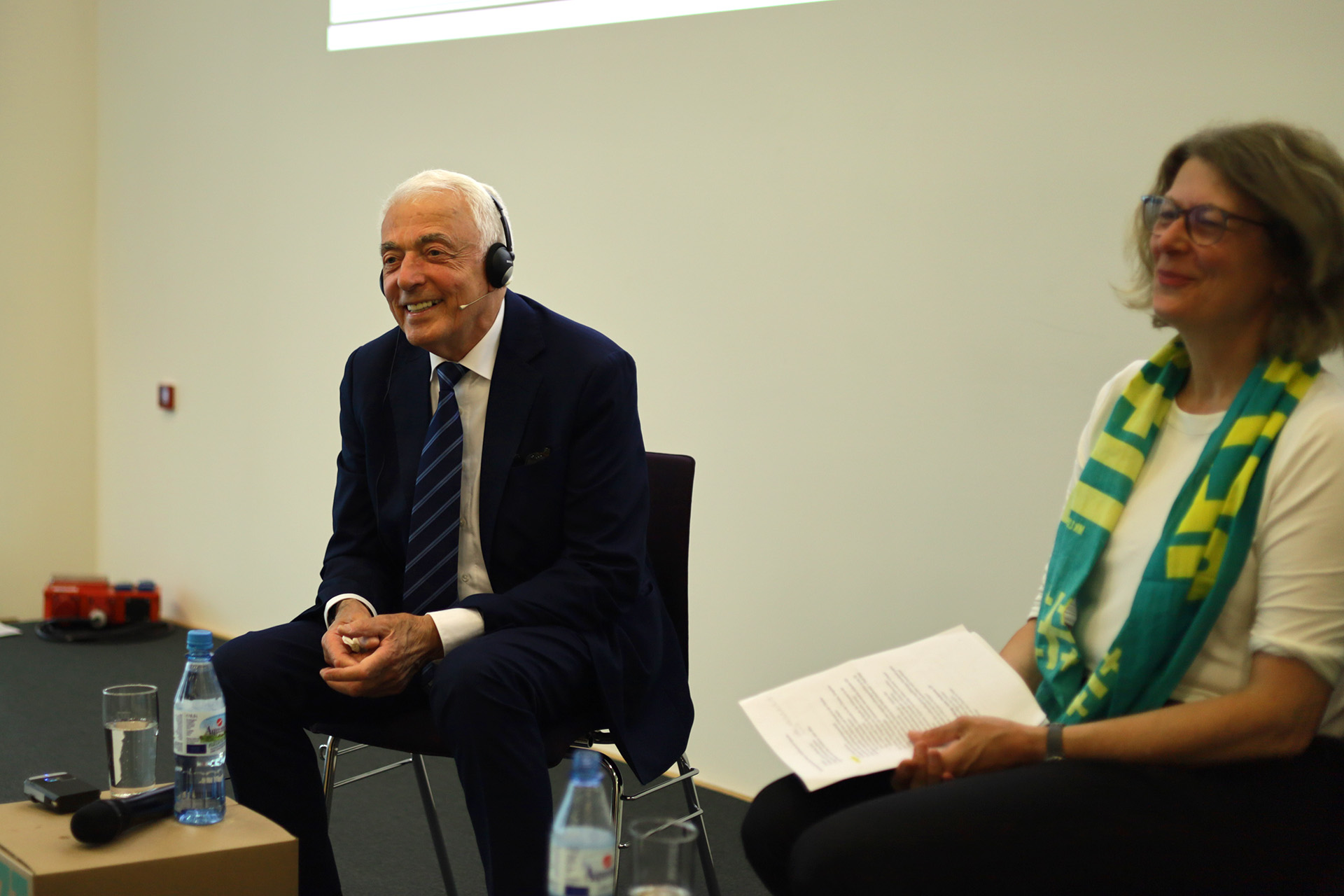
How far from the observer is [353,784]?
9.47 ft

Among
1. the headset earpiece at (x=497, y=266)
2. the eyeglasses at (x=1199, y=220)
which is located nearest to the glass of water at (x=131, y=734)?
the headset earpiece at (x=497, y=266)

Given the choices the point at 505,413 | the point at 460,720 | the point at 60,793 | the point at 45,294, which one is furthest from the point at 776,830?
the point at 45,294

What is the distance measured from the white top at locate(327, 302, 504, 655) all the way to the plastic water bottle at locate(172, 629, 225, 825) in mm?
349

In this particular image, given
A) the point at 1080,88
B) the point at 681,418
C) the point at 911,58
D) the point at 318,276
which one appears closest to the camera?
the point at 1080,88

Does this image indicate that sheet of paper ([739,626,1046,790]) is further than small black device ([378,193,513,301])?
No

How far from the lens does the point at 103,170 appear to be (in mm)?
4758

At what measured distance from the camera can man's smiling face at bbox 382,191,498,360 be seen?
6.22ft

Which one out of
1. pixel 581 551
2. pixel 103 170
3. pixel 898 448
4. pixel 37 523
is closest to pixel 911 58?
pixel 898 448

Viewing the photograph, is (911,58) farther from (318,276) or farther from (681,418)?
(318,276)

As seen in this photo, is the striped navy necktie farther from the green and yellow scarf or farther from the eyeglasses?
the eyeglasses

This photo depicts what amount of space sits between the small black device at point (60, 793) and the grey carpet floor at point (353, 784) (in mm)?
791

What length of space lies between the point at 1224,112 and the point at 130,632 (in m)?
4.00

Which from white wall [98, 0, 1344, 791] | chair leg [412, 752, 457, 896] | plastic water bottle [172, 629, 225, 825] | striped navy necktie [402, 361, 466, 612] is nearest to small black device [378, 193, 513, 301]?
striped navy necktie [402, 361, 466, 612]

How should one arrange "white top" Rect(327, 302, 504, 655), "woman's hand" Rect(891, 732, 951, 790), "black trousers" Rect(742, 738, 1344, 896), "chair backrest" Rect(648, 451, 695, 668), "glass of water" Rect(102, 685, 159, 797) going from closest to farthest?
1. "black trousers" Rect(742, 738, 1344, 896)
2. "woman's hand" Rect(891, 732, 951, 790)
3. "glass of water" Rect(102, 685, 159, 797)
4. "white top" Rect(327, 302, 504, 655)
5. "chair backrest" Rect(648, 451, 695, 668)
